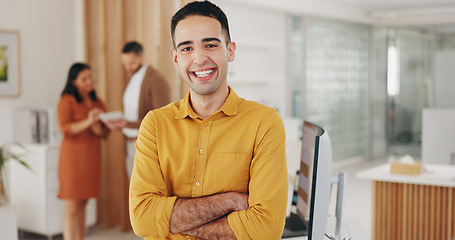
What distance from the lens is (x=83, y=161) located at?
4.25 metres

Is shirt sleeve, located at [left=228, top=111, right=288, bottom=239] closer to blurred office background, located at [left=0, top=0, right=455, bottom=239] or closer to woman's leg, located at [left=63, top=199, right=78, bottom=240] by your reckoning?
blurred office background, located at [left=0, top=0, right=455, bottom=239]

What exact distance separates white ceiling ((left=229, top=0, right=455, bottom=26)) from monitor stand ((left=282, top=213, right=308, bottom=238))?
Result: 5446 millimetres

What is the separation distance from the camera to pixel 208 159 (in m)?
1.59

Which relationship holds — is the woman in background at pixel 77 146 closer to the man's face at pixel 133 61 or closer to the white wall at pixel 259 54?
the man's face at pixel 133 61

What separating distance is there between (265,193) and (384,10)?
8599 millimetres

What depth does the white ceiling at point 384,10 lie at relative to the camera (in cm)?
779

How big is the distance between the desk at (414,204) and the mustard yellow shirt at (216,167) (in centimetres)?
232

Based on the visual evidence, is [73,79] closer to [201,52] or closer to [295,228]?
[295,228]

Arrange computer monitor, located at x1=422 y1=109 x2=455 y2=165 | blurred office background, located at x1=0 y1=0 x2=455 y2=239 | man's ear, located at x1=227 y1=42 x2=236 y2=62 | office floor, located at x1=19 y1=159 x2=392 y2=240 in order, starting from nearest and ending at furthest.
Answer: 1. man's ear, located at x1=227 y1=42 x2=236 y2=62
2. office floor, located at x1=19 y1=159 x2=392 y2=240
3. computer monitor, located at x1=422 y1=109 x2=455 y2=165
4. blurred office background, located at x1=0 y1=0 x2=455 y2=239

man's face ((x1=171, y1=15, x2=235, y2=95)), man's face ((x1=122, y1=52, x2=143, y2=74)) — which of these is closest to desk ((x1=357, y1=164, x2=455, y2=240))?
man's face ((x1=122, y1=52, x2=143, y2=74))

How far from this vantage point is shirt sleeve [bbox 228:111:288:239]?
5.04ft

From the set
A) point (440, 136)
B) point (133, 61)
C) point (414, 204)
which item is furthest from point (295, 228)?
point (133, 61)

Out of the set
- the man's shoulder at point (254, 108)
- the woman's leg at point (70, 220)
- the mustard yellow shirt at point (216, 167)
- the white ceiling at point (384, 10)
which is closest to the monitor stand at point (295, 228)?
the mustard yellow shirt at point (216, 167)

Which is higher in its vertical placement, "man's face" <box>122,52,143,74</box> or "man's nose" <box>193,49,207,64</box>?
"man's face" <box>122,52,143,74</box>
